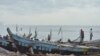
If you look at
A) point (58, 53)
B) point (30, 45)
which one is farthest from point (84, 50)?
point (30, 45)

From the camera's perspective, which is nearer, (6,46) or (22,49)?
(22,49)

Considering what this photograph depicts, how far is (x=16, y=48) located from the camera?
118 ft

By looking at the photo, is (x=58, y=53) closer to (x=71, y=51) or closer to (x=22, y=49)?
(x=71, y=51)

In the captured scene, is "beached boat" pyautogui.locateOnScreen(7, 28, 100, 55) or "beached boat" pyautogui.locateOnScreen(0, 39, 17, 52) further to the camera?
"beached boat" pyautogui.locateOnScreen(0, 39, 17, 52)

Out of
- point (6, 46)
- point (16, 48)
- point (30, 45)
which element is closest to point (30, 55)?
point (30, 45)

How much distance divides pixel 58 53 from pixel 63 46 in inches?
36.9

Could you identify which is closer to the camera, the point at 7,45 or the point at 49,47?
the point at 49,47

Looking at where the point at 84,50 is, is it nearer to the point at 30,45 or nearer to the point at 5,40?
the point at 30,45

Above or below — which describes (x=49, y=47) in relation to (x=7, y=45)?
above

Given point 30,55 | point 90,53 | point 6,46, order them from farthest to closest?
1. point 6,46
2. point 90,53
3. point 30,55

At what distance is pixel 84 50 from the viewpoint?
33.1 metres

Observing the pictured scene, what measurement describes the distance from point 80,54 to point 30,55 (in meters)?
6.86

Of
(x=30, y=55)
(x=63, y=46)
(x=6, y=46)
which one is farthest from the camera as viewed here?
(x=6, y=46)

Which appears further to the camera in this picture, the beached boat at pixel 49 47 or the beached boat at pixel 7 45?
the beached boat at pixel 7 45
